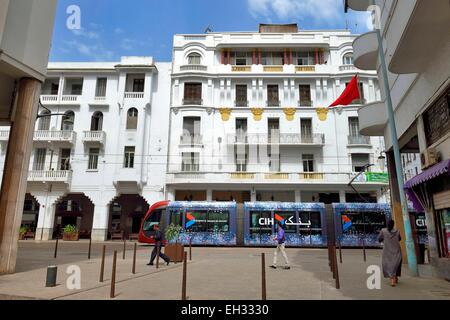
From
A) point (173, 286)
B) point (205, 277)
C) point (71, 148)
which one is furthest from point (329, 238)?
point (71, 148)

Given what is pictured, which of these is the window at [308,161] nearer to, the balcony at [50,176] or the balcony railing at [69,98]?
the balcony at [50,176]

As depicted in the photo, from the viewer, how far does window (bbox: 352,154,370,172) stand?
2881cm

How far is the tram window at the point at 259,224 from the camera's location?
23.0 meters

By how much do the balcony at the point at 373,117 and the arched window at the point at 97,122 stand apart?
2382 cm

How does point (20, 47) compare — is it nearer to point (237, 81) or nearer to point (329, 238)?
point (329, 238)

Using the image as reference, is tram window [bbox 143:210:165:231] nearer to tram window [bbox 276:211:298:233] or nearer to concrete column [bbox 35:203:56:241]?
tram window [bbox 276:211:298:233]

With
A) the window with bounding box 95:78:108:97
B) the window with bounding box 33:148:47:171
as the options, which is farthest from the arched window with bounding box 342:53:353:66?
the window with bounding box 33:148:47:171

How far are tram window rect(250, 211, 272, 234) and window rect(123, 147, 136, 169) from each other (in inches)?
488

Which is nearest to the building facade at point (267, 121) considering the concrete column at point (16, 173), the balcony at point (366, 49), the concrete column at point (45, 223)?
the concrete column at point (45, 223)

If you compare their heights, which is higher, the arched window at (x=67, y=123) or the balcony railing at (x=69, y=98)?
the balcony railing at (x=69, y=98)

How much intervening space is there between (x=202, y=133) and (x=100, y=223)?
11552 mm

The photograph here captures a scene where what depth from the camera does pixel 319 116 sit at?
30250 mm
